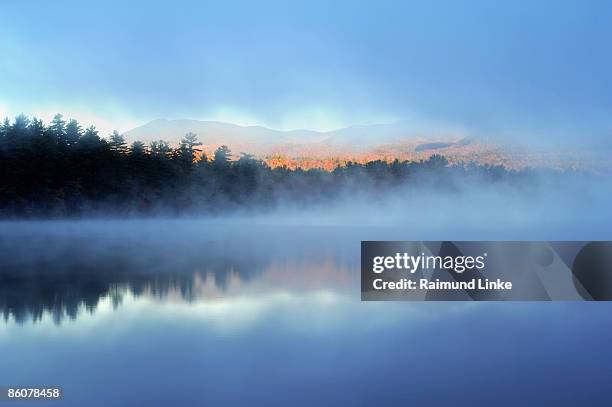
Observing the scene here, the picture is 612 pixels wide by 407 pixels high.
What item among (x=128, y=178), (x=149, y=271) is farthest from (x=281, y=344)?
(x=128, y=178)

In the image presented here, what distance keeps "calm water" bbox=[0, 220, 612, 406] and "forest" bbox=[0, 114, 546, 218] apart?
35.5 meters

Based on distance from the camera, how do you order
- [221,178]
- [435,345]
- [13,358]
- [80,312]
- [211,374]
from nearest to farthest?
[211,374]
[13,358]
[435,345]
[80,312]
[221,178]

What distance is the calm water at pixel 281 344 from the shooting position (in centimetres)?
934

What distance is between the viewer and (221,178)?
7012 centimetres

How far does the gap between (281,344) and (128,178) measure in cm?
5172

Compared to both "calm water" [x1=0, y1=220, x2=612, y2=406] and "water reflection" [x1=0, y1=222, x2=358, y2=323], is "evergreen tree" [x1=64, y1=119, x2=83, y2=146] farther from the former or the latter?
"calm water" [x1=0, y1=220, x2=612, y2=406]

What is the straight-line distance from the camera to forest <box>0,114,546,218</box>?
5269 cm

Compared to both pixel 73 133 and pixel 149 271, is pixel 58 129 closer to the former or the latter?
pixel 73 133

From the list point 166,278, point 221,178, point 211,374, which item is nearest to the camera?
point 211,374

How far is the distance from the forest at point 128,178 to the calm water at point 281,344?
35507 millimetres

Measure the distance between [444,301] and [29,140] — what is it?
48.0 meters

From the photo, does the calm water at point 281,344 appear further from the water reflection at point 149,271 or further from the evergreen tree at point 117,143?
the evergreen tree at point 117,143

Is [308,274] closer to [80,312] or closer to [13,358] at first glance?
[80,312]

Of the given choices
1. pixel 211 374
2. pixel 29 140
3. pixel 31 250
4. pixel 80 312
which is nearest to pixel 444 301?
pixel 211 374
